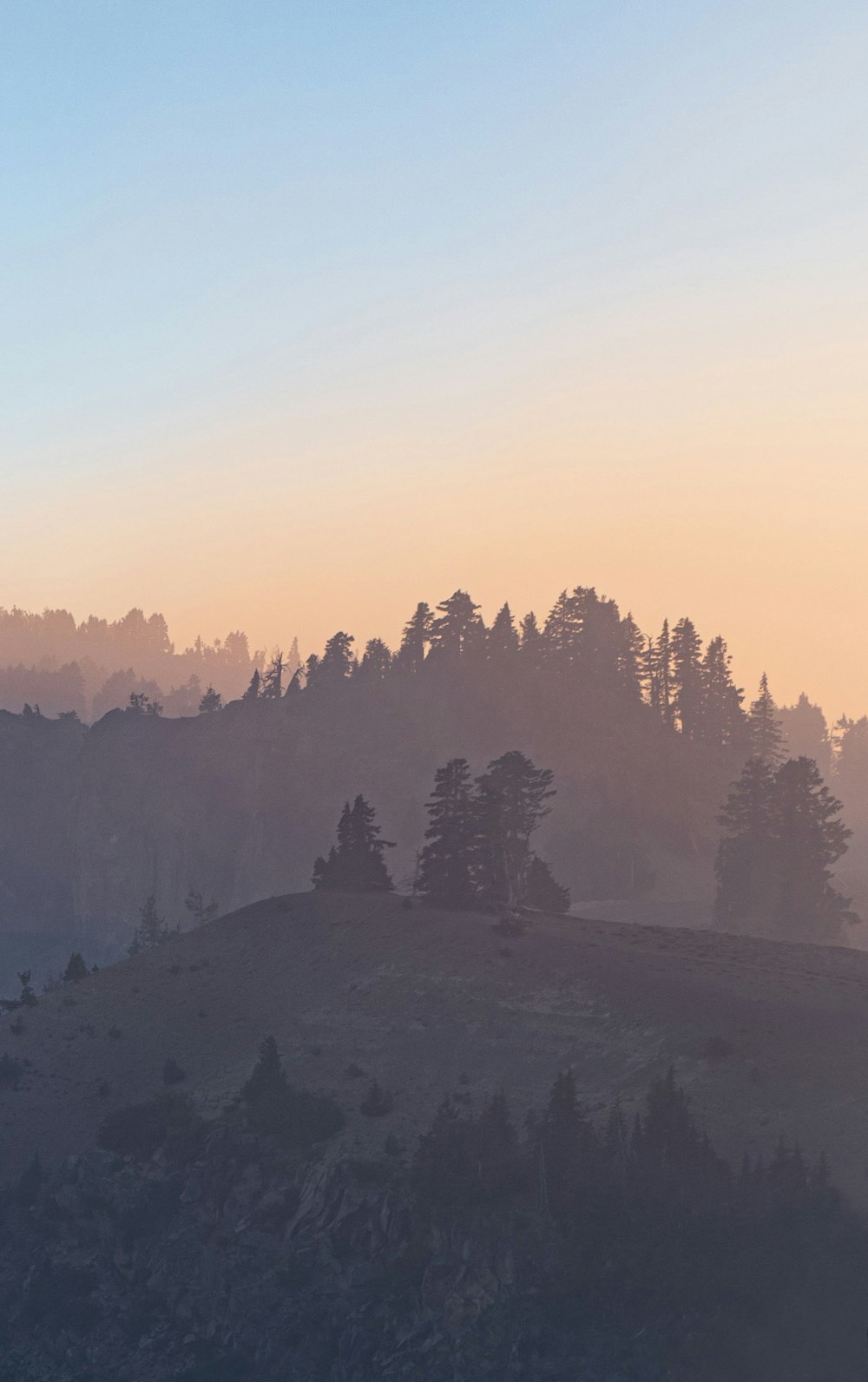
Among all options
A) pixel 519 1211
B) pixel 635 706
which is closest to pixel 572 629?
pixel 635 706

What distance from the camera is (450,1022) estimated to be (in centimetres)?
7869

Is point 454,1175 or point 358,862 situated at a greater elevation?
point 358,862

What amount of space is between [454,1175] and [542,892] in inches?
1927

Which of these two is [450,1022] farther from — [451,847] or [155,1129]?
[451,847]

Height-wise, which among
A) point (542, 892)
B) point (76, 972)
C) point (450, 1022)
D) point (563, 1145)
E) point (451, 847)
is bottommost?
point (563, 1145)

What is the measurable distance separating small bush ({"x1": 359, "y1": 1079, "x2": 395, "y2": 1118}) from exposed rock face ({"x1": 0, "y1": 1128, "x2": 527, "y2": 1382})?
5034mm

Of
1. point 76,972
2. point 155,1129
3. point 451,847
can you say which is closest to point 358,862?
point 451,847

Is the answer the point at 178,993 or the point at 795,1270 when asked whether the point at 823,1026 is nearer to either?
the point at 795,1270

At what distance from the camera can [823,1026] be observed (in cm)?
6981

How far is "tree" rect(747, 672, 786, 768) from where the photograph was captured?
530 feet

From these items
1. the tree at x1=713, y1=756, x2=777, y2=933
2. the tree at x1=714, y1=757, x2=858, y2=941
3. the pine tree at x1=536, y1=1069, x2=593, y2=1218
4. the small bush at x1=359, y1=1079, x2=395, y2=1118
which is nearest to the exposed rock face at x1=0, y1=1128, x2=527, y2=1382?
the pine tree at x1=536, y1=1069, x2=593, y2=1218

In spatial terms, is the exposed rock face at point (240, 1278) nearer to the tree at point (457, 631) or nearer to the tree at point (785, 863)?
the tree at point (785, 863)

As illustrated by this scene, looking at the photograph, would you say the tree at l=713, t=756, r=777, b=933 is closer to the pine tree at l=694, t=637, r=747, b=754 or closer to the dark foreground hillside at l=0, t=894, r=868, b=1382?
the dark foreground hillside at l=0, t=894, r=868, b=1382

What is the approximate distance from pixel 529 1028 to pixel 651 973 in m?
8.40
